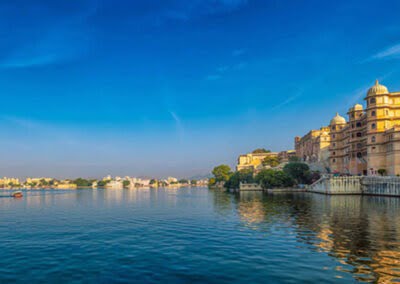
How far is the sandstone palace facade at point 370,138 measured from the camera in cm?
7012

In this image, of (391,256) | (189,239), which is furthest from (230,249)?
(391,256)

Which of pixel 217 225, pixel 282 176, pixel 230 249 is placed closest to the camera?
pixel 230 249

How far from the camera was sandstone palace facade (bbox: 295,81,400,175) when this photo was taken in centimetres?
7012

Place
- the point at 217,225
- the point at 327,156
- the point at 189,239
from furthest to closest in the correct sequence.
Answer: the point at 327,156
the point at 217,225
the point at 189,239

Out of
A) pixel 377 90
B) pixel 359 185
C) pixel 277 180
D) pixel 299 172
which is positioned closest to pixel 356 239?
pixel 359 185

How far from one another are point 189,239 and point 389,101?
7228cm

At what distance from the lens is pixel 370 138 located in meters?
74.3

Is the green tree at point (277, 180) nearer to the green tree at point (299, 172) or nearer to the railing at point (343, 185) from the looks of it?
the green tree at point (299, 172)

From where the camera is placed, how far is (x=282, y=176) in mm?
102000

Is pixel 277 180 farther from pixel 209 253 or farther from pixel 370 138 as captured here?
pixel 209 253

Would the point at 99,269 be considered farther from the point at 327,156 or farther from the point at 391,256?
the point at 327,156

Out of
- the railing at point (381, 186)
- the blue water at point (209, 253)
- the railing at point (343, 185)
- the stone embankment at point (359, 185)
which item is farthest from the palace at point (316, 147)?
the blue water at point (209, 253)

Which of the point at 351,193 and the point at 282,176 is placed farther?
the point at 282,176

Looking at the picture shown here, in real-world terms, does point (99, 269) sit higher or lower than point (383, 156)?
lower
